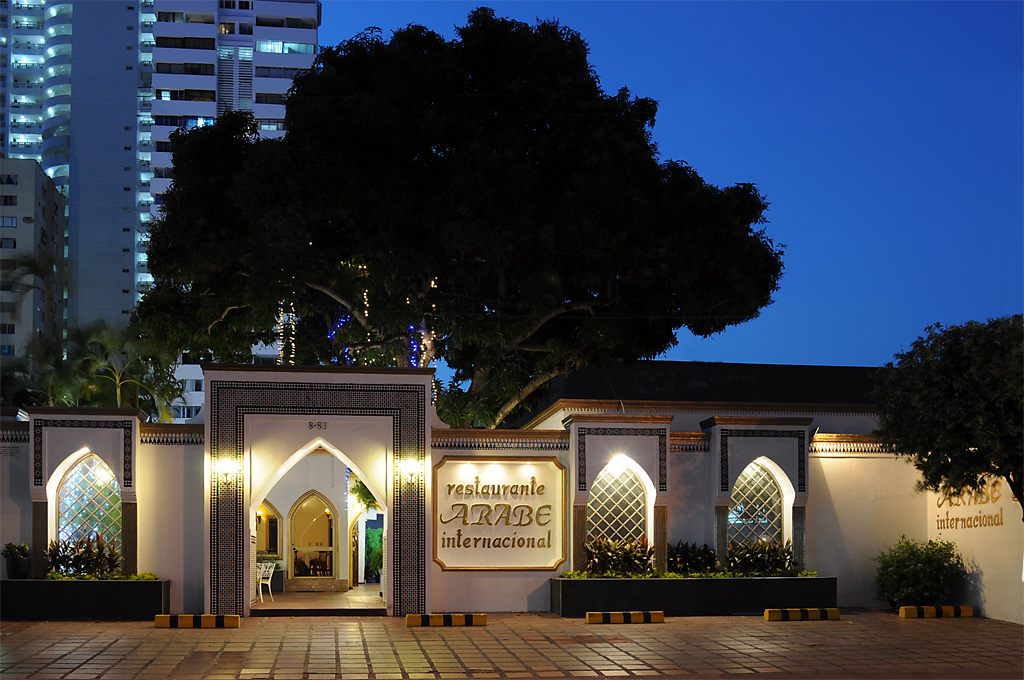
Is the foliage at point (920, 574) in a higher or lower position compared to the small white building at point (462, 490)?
lower

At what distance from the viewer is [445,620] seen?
47.4 feet

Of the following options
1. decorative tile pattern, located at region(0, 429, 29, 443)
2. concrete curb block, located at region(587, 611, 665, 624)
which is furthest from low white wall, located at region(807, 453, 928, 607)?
decorative tile pattern, located at region(0, 429, 29, 443)

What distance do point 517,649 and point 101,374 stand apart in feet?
74.8

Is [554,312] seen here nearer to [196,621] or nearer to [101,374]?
[196,621]

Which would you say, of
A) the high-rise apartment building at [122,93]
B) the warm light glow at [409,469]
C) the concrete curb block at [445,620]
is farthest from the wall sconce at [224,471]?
the high-rise apartment building at [122,93]

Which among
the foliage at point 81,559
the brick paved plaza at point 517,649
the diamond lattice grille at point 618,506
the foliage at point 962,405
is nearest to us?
the brick paved plaza at point 517,649

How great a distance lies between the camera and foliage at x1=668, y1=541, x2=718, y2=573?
16.1m

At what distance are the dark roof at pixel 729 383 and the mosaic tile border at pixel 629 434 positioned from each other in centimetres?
663

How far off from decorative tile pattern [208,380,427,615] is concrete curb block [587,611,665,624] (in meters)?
2.44

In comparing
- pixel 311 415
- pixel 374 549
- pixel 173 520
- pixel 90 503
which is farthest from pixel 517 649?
Result: pixel 374 549

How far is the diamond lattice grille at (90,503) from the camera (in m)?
15.3

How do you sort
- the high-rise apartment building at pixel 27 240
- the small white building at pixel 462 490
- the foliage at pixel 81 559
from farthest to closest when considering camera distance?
the high-rise apartment building at pixel 27 240 → the small white building at pixel 462 490 → the foliage at pixel 81 559

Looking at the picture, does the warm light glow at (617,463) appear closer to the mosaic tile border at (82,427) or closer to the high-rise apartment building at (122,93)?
the mosaic tile border at (82,427)

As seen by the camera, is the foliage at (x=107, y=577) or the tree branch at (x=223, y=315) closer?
the foliage at (x=107, y=577)
